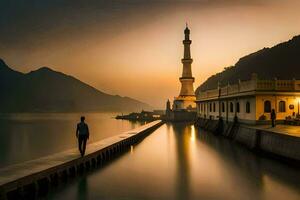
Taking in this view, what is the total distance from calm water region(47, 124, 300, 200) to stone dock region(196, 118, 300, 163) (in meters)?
0.79

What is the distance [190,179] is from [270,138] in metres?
7.93

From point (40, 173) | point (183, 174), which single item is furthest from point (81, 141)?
point (183, 174)

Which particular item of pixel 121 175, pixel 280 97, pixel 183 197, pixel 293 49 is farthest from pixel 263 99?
pixel 293 49

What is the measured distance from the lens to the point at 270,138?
23.6 m

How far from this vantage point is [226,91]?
42625 millimetres

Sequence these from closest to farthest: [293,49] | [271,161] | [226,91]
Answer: [271,161]
[226,91]
[293,49]

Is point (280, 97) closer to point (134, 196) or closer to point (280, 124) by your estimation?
point (280, 124)

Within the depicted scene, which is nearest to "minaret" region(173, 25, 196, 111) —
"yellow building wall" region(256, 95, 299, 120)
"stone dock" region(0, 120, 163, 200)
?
"yellow building wall" region(256, 95, 299, 120)

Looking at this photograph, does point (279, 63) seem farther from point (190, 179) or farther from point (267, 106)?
point (190, 179)

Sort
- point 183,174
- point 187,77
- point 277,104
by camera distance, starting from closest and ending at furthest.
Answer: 1. point 183,174
2. point 277,104
3. point 187,77

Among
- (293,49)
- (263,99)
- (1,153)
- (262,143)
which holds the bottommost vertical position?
(1,153)

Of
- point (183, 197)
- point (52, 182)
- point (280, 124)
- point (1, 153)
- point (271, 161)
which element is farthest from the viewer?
point (1, 153)

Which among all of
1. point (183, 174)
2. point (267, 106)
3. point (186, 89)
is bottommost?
point (183, 174)

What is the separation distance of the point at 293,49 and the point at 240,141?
107226 mm
